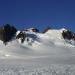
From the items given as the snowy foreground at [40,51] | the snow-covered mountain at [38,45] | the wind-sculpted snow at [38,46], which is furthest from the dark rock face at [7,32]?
the snowy foreground at [40,51]

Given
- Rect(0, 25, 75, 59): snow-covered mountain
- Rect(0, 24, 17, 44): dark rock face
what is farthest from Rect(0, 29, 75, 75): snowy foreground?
Rect(0, 24, 17, 44): dark rock face

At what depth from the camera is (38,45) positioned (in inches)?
1163

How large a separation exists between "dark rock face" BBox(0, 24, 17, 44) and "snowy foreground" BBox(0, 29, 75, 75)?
996 millimetres

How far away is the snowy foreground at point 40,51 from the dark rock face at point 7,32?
1.00m

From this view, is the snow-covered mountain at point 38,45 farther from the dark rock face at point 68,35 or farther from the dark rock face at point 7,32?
the dark rock face at point 7,32

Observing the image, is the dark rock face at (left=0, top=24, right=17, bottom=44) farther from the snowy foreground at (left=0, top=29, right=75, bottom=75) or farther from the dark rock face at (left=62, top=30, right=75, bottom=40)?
the dark rock face at (left=62, top=30, right=75, bottom=40)

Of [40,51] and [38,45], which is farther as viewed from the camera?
[38,45]

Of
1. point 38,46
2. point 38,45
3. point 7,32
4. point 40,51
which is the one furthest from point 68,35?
point 7,32

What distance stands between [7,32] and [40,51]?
16.6 feet

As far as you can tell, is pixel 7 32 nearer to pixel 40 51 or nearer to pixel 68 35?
pixel 40 51

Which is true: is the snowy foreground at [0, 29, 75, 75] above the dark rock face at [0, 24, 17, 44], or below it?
below

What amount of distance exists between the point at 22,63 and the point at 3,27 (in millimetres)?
7300

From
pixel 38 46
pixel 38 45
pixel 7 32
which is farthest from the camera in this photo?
pixel 7 32

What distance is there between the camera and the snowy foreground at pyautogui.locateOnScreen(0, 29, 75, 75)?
25.8 meters
